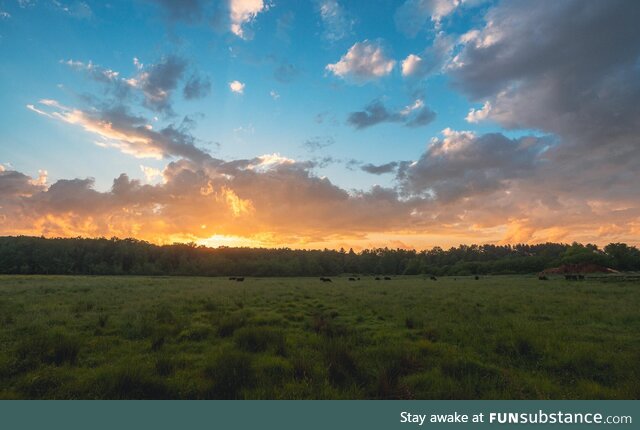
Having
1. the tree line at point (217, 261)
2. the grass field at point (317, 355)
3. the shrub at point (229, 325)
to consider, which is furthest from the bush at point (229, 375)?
the tree line at point (217, 261)

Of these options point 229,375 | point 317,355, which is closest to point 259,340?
point 317,355

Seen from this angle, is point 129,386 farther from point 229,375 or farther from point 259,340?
point 259,340

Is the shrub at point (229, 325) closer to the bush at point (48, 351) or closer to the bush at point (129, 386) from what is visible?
the bush at point (48, 351)

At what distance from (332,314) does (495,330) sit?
24.9 feet

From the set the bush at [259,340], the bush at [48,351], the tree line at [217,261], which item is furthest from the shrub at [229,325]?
the tree line at [217,261]

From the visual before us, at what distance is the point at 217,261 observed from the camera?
131500 mm

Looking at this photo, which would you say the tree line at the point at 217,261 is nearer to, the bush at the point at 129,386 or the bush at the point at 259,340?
the bush at the point at 259,340

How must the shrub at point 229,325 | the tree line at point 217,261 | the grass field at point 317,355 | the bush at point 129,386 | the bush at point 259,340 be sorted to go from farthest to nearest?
1. the tree line at point 217,261
2. the shrub at point 229,325
3. the bush at point 259,340
4. the grass field at point 317,355
5. the bush at point 129,386

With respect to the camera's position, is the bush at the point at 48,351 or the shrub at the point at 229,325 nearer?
the bush at the point at 48,351

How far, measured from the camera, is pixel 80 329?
12.7 meters

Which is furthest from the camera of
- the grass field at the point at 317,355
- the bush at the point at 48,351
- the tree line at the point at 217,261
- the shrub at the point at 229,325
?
the tree line at the point at 217,261

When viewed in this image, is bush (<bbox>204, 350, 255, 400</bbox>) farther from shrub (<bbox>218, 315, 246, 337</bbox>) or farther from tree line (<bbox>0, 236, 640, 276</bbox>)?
tree line (<bbox>0, 236, 640, 276</bbox>)

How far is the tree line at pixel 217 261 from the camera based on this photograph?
340 ft

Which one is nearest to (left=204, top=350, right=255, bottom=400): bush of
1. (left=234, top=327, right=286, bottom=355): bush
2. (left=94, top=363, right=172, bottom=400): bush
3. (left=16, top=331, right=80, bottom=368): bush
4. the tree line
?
(left=94, top=363, right=172, bottom=400): bush
